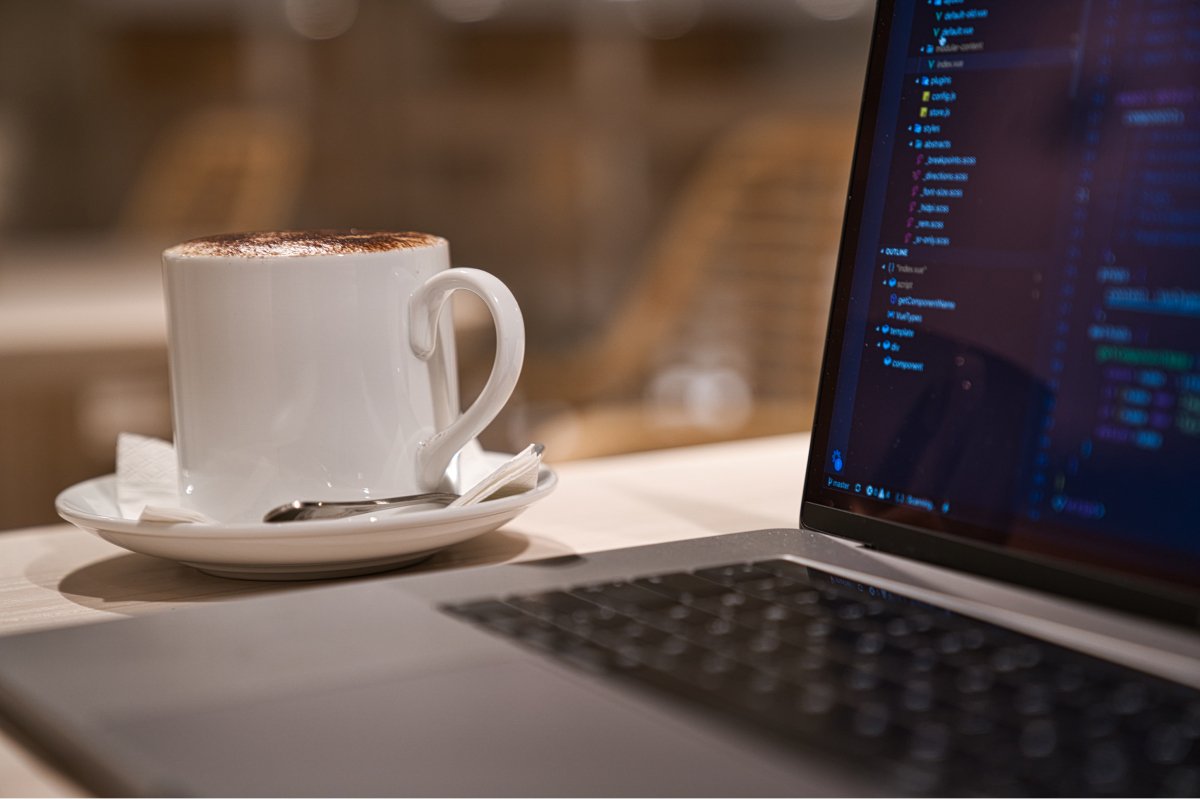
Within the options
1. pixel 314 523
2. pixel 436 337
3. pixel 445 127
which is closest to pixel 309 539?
pixel 314 523

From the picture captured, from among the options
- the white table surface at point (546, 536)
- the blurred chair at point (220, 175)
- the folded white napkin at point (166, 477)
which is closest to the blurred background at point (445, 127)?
the blurred chair at point (220, 175)

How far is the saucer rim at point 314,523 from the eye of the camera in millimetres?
498

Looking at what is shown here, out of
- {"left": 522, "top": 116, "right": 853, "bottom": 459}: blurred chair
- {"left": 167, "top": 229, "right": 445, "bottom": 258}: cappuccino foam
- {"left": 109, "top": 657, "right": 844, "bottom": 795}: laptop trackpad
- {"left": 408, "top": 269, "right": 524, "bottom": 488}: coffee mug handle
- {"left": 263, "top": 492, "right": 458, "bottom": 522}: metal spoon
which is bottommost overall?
{"left": 522, "top": 116, "right": 853, "bottom": 459}: blurred chair

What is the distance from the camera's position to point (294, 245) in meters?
0.55

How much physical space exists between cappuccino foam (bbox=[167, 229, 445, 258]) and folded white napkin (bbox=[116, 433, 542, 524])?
0.09m

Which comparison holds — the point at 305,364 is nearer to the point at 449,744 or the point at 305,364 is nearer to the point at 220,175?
the point at 449,744

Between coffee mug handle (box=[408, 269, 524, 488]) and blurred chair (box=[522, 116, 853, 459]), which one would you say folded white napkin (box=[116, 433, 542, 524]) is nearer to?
coffee mug handle (box=[408, 269, 524, 488])

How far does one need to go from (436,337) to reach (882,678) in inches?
11.0

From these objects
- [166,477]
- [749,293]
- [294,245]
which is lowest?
[749,293]

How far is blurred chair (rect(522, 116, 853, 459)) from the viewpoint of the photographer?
67.4 inches

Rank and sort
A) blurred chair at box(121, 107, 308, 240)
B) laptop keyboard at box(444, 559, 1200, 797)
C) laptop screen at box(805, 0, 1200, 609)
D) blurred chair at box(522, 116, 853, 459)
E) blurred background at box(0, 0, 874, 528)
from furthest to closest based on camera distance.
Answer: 1. blurred background at box(0, 0, 874, 528)
2. blurred chair at box(121, 107, 308, 240)
3. blurred chair at box(522, 116, 853, 459)
4. laptop screen at box(805, 0, 1200, 609)
5. laptop keyboard at box(444, 559, 1200, 797)

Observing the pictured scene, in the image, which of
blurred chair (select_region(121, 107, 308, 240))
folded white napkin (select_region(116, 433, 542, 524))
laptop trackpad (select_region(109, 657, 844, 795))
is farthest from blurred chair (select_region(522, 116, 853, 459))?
laptop trackpad (select_region(109, 657, 844, 795))

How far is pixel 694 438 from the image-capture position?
1.66m

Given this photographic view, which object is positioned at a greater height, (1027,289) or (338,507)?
(1027,289)
